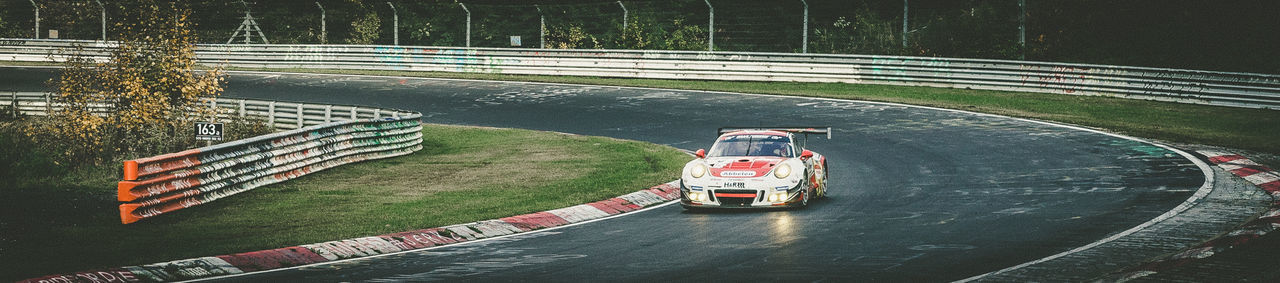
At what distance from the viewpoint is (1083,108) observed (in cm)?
2659

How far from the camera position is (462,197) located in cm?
1530

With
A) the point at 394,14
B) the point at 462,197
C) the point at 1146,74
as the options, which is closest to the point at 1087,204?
the point at 462,197

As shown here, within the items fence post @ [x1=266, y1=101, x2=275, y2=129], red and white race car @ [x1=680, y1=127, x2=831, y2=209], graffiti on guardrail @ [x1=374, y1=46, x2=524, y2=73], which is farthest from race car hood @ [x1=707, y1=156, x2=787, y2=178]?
graffiti on guardrail @ [x1=374, y1=46, x2=524, y2=73]

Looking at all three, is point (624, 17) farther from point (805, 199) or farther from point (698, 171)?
point (805, 199)

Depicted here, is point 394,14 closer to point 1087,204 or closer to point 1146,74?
point 1146,74

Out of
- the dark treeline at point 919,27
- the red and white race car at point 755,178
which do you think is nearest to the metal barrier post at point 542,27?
the dark treeline at point 919,27

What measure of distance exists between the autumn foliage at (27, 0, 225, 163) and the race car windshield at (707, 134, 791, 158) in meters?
11.0

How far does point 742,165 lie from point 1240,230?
18.5ft

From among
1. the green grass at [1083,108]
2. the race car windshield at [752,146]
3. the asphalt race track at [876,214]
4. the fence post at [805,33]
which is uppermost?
the fence post at [805,33]

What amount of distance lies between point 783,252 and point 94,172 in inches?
632

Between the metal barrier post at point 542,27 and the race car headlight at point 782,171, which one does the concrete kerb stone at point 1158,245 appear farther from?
the metal barrier post at point 542,27

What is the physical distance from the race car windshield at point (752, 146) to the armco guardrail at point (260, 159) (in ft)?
22.1

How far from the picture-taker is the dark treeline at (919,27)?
115ft

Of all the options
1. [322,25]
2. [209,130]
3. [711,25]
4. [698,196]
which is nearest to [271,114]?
[209,130]
